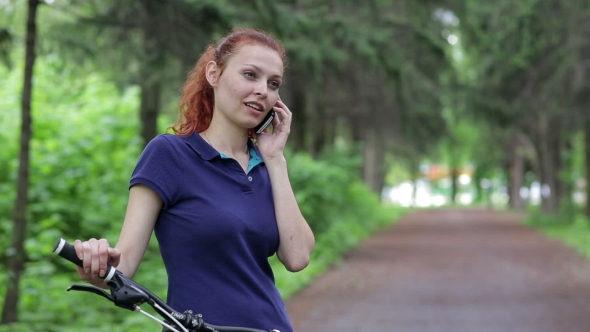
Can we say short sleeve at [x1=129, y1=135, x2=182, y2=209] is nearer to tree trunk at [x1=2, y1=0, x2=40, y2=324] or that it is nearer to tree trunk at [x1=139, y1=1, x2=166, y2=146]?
tree trunk at [x1=2, y1=0, x2=40, y2=324]

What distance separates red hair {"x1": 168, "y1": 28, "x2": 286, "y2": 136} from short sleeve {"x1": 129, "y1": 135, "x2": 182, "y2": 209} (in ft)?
0.46

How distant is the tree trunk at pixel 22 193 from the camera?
8883mm

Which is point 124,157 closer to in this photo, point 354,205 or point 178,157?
point 178,157

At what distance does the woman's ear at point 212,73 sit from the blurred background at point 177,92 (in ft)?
15.5

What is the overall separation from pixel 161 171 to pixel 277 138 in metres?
0.45

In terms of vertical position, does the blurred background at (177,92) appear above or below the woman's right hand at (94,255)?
above

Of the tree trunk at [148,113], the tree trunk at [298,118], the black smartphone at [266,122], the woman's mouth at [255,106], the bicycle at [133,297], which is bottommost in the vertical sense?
the bicycle at [133,297]

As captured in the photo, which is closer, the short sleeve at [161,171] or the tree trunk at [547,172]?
the short sleeve at [161,171]

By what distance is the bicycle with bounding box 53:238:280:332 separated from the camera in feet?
8.17


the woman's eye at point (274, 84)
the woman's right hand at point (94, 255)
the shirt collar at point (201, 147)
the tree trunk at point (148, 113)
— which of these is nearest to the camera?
the woman's right hand at point (94, 255)

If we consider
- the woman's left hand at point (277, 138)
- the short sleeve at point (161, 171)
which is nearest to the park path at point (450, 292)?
the woman's left hand at point (277, 138)

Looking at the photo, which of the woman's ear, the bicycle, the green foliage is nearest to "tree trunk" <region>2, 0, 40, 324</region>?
the woman's ear

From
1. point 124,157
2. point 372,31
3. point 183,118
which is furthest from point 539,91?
point 183,118

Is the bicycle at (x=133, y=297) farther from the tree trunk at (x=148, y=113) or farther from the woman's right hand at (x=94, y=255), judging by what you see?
the tree trunk at (x=148, y=113)
